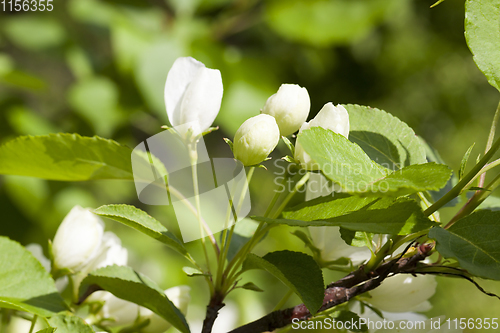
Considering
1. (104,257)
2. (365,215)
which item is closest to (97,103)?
(104,257)

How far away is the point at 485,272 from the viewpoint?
0.71 ft

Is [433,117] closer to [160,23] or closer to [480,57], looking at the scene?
[160,23]

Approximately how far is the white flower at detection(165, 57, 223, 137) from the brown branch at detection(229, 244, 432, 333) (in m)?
0.14

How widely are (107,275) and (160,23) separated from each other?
2.87 ft

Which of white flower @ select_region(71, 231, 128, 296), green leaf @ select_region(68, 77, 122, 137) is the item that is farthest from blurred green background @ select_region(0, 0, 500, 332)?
white flower @ select_region(71, 231, 128, 296)

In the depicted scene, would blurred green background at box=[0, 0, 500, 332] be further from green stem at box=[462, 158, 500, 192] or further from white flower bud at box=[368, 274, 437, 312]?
green stem at box=[462, 158, 500, 192]

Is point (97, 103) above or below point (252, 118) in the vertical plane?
above

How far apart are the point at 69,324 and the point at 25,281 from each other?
2.8 inches

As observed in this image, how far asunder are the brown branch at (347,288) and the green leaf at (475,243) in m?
0.04

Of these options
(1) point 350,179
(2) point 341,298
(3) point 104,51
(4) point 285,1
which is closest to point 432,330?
(2) point 341,298

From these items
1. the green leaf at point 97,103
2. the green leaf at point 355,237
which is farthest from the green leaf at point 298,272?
the green leaf at point 97,103

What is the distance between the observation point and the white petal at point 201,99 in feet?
1.01

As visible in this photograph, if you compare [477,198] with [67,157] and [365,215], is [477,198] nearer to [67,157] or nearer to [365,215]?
[365,215]

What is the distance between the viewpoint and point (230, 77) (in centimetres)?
93
